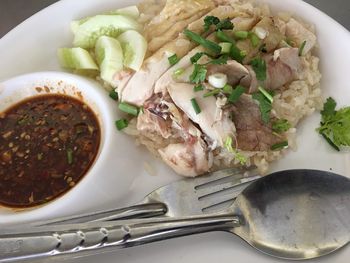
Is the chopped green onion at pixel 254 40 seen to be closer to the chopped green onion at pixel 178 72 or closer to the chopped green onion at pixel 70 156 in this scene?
the chopped green onion at pixel 178 72

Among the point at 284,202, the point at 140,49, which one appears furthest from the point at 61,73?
the point at 284,202

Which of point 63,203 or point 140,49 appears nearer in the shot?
point 63,203

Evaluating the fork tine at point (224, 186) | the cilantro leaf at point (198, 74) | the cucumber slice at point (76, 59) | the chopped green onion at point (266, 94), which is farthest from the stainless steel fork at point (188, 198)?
the cucumber slice at point (76, 59)

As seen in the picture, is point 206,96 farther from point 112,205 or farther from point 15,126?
point 15,126

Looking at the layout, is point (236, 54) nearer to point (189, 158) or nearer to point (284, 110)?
point (284, 110)

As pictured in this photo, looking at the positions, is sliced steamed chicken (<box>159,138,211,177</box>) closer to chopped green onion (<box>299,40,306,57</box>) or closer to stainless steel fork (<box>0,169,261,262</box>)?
stainless steel fork (<box>0,169,261,262</box>)

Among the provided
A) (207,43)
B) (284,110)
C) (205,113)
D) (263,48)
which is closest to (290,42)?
(263,48)

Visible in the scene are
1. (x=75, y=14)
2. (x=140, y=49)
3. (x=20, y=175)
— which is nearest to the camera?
(x=20, y=175)
